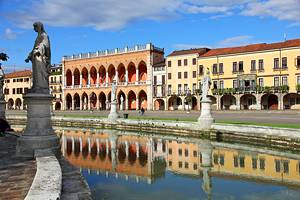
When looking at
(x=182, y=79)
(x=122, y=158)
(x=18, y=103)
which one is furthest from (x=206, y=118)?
(x=18, y=103)

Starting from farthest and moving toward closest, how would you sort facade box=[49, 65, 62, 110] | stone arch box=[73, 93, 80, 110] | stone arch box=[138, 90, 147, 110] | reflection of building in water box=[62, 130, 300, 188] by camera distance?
1. facade box=[49, 65, 62, 110]
2. stone arch box=[73, 93, 80, 110]
3. stone arch box=[138, 90, 147, 110]
4. reflection of building in water box=[62, 130, 300, 188]

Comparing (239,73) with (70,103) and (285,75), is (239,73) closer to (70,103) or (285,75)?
(285,75)

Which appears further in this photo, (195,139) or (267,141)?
(195,139)

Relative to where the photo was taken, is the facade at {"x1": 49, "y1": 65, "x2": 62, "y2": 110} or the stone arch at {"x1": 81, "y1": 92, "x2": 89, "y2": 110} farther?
the facade at {"x1": 49, "y1": 65, "x2": 62, "y2": 110}

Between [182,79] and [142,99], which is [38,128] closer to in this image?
[182,79]

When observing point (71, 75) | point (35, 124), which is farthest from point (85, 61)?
point (35, 124)

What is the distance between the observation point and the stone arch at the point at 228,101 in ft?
198

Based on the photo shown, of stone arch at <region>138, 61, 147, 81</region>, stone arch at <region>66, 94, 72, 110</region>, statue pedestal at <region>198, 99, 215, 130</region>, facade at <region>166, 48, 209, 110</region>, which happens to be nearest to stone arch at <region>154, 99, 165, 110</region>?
facade at <region>166, 48, 209, 110</region>

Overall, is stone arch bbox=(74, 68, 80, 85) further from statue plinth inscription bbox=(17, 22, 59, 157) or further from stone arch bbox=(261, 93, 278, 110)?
statue plinth inscription bbox=(17, 22, 59, 157)

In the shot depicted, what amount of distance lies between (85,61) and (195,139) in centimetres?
5805

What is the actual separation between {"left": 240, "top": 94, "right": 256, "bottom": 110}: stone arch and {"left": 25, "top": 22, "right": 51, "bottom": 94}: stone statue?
50.9 metres

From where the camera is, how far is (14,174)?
776 centimetres

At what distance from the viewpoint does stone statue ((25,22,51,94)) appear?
1103 cm

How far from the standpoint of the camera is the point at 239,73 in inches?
2331
